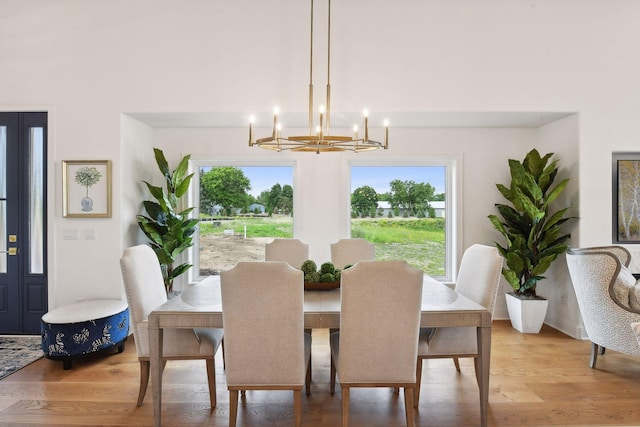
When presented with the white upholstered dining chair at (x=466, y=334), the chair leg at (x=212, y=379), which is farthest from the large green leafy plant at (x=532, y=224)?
the chair leg at (x=212, y=379)

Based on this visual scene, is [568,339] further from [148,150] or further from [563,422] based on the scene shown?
[148,150]

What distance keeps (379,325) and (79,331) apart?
2556 millimetres

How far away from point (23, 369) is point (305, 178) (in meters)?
3.10

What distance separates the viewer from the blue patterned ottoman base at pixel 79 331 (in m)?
3.22

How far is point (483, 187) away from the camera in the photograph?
460 centimetres

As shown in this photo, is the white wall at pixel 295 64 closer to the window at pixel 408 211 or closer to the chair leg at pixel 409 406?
the window at pixel 408 211

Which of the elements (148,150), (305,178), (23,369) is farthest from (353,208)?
(23,369)

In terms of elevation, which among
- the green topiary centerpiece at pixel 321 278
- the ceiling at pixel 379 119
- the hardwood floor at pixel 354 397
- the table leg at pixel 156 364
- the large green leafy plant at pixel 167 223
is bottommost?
the hardwood floor at pixel 354 397

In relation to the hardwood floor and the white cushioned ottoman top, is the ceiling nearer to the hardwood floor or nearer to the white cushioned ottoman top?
the white cushioned ottoman top

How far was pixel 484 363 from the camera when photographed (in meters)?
2.30

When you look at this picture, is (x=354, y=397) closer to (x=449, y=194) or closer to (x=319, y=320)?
(x=319, y=320)

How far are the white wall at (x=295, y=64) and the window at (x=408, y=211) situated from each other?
1031 millimetres

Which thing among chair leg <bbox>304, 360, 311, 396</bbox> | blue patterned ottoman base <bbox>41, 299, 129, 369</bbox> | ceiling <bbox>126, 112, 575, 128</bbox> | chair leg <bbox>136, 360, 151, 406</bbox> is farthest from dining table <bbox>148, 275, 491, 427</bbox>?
ceiling <bbox>126, 112, 575, 128</bbox>

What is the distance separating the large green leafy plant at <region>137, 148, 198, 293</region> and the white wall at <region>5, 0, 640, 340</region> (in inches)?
11.4
